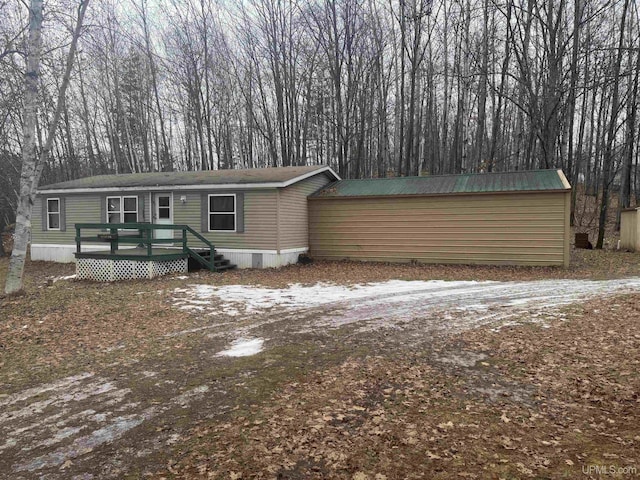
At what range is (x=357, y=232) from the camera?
15719mm

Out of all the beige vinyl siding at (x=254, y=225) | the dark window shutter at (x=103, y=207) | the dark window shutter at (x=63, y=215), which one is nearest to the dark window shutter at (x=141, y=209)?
the dark window shutter at (x=103, y=207)

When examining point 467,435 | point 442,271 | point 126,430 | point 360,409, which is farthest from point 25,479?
point 442,271

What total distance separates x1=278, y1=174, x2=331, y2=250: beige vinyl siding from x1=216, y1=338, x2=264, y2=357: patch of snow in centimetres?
840

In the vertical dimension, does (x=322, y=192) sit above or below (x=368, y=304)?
above

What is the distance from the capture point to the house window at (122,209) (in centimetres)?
1641

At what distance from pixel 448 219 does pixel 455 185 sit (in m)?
1.26

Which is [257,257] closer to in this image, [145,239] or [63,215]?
[145,239]

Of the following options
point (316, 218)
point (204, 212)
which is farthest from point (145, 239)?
point (316, 218)

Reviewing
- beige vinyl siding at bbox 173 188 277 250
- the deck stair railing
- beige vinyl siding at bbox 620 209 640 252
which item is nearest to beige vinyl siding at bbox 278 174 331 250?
beige vinyl siding at bbox 173 188 277 250

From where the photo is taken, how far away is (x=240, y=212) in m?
14.7

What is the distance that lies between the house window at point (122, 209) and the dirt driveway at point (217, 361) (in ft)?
24.7

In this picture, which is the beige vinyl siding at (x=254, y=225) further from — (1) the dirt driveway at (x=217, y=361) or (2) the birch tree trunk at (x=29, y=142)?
(2) the birch tree trunk at (x=29, y=142)

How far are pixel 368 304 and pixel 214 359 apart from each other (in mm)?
3846

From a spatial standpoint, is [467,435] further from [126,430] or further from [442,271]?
[442,271]
